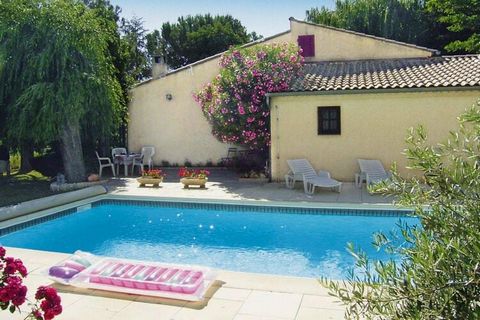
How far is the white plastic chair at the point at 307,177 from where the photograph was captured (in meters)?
14.0

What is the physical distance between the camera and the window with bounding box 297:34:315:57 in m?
20.5

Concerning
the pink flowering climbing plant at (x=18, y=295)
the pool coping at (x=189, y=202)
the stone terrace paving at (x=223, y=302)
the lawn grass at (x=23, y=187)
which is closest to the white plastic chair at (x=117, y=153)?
the lawn grass at (x=23, y=187)

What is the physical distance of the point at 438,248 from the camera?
241 cm

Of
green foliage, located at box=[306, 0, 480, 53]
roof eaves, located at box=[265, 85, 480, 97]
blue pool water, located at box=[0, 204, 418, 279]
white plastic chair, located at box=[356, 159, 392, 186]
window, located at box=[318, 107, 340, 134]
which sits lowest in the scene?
blue pool water, located at box=[0, 204, 418, 279]

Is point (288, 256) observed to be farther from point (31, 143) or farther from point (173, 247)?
point (31, 143)

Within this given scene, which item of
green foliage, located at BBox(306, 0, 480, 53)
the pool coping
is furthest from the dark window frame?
green foliage, located at BBox(306, 0, 480, 53)

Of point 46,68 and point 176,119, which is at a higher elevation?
point 46,68

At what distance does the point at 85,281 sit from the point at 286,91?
36.9 feet

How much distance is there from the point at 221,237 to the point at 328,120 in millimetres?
7291

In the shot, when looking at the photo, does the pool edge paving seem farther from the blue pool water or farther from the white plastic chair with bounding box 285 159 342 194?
the white plastic chair with bounding box 285 159 342 194

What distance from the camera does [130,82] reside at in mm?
21953

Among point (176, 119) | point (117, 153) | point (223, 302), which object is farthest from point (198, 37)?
point (223, 302)

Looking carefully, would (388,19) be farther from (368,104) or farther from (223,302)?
(223,302)

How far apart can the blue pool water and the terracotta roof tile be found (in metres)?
5.81
